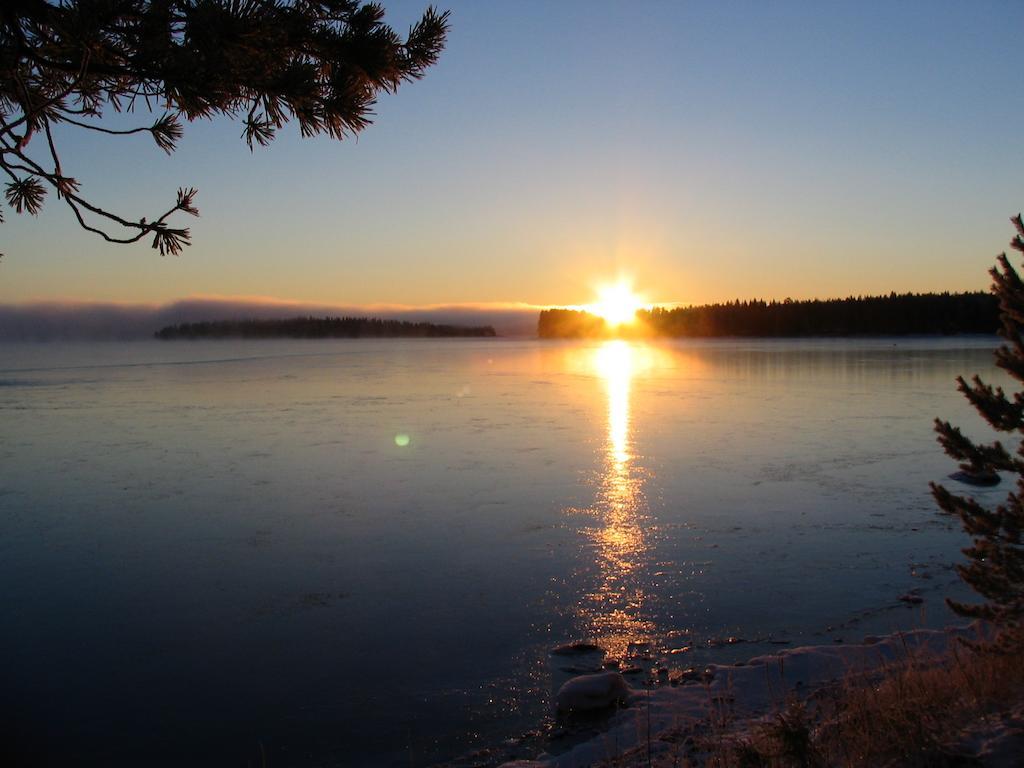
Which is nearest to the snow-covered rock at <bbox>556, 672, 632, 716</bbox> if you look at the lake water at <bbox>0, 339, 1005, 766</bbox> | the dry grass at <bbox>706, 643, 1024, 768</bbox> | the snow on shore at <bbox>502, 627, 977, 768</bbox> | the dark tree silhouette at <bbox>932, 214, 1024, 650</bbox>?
the snow on shore at <bbox>502, 627, 977, 768</bbox>

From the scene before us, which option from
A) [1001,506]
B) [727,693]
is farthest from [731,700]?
[1001,506]

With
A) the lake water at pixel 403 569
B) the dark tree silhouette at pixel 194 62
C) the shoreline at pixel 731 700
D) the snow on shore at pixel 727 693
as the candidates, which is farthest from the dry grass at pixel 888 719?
the dark tree silhouette at pixel 194 62

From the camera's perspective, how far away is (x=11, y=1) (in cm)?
264

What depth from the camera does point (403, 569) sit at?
7668 millimetres

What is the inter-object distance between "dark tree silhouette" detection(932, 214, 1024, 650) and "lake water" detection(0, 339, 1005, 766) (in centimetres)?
141

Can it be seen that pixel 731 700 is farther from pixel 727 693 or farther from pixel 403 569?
pixel 403 569

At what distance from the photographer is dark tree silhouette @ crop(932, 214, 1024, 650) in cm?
465

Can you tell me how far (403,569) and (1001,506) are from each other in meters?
5.24

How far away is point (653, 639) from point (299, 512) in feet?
18.2

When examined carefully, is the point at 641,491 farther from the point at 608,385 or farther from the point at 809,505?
the point at 608,385

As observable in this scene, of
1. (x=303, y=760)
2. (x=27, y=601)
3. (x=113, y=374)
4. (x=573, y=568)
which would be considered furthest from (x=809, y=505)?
(x=113, y=374)

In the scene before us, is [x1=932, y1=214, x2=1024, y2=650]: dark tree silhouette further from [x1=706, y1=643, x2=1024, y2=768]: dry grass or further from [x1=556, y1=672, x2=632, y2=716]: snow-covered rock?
[x1=556, y1=672, x2=632, y2=716]: snow-covered rock

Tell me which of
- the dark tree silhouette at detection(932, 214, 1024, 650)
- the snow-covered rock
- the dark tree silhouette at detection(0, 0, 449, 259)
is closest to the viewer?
the dark tree silhouette at detection(0, 0, 449, 259)

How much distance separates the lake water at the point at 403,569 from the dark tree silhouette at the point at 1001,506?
1.41 meters
